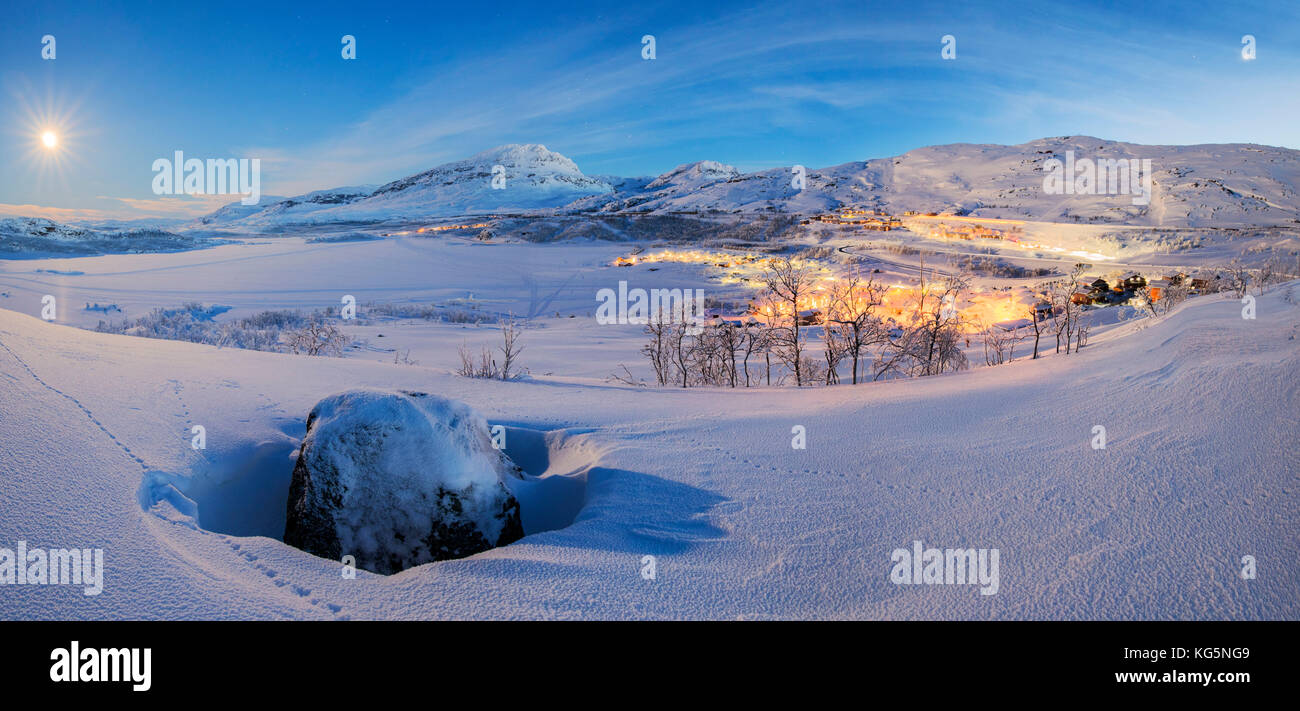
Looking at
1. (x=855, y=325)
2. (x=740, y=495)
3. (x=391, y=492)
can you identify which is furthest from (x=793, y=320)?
(x=391, y=492)

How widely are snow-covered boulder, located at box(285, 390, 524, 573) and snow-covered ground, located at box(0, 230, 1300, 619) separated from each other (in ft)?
1.31

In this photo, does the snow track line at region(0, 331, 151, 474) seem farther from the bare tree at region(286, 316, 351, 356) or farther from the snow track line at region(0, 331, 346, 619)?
the bare tree at region(286, 316, 351, 356)

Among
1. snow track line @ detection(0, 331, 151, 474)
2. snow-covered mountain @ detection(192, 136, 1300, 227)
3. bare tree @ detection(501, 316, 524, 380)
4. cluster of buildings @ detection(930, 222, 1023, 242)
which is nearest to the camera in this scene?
snow track line @ detection(0, 331, 151, 474)

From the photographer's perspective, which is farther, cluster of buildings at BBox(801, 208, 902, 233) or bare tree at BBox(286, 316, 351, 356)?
cluster of buildings at BBox(801, 208, 902, 233)

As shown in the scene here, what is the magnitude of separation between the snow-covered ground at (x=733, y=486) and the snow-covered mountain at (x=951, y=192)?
56.9m

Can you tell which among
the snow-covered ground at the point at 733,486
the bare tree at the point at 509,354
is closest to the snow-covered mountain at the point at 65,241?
the bare tree at the point at 509,354

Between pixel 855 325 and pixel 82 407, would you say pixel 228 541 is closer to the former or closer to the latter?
pixel 82 407

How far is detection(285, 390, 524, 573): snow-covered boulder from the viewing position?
2.83 meters

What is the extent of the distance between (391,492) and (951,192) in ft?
285

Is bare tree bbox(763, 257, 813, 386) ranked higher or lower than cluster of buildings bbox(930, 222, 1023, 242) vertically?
lower

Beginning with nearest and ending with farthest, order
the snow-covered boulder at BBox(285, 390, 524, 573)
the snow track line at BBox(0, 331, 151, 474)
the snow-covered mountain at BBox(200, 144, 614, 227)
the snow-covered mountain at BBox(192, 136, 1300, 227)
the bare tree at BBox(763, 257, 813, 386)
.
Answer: the snow track line at BBox(0, 331, 151, 474) → the snow-covered boulder at BBox(285, 390, 524, 573) → the bare tree at BBox(763, 257, 813, 386) → the snow-covered mountain at BBox(192, 136, 1300, 227) → the snow-covered mountain at BBox(200, 144, 614, 227)

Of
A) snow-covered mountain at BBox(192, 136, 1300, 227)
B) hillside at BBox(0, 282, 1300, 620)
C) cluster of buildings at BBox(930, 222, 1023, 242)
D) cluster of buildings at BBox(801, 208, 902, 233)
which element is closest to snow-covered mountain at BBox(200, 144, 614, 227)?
snow-covered mountain at BBox(192, 136, 1300, 227)
